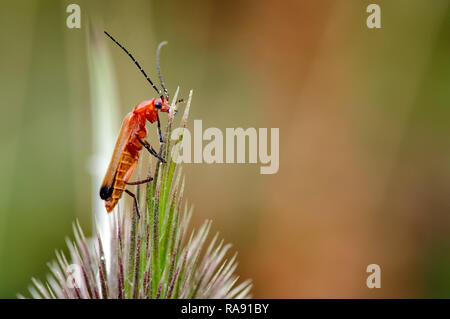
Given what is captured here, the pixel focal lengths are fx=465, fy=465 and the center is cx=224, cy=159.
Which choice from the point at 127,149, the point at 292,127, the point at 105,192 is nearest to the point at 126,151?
the point at 127,149

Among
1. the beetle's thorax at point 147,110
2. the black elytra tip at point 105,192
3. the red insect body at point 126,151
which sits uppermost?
the beetle's thorax at point 147,110

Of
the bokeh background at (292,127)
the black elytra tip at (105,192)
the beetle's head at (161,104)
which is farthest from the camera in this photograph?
the bokeh background at (292,127)

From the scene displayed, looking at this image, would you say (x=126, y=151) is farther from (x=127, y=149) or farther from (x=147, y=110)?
(x=147, y=110)

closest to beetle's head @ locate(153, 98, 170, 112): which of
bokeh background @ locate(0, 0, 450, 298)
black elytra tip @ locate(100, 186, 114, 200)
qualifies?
black elytra tip @ locate(100, 186, 114, 200)

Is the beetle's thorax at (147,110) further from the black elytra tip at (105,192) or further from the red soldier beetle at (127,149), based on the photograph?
the black elytra tip at (105,192)

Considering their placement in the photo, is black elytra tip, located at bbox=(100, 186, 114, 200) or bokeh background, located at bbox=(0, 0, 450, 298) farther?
bokeh background, located at bbox=(0, 0, 450, 298)

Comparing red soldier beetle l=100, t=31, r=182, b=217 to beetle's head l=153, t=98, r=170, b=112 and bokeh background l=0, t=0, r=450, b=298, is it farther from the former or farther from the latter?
bokeh background l=0, t=0, r=450, b=298

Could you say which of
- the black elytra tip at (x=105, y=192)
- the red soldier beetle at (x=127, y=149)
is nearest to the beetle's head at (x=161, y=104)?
the red soldier beetle at (x=127, y=149)

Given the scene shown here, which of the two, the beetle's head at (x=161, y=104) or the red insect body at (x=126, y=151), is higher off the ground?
the beetle's head at (x=161, y=104)
